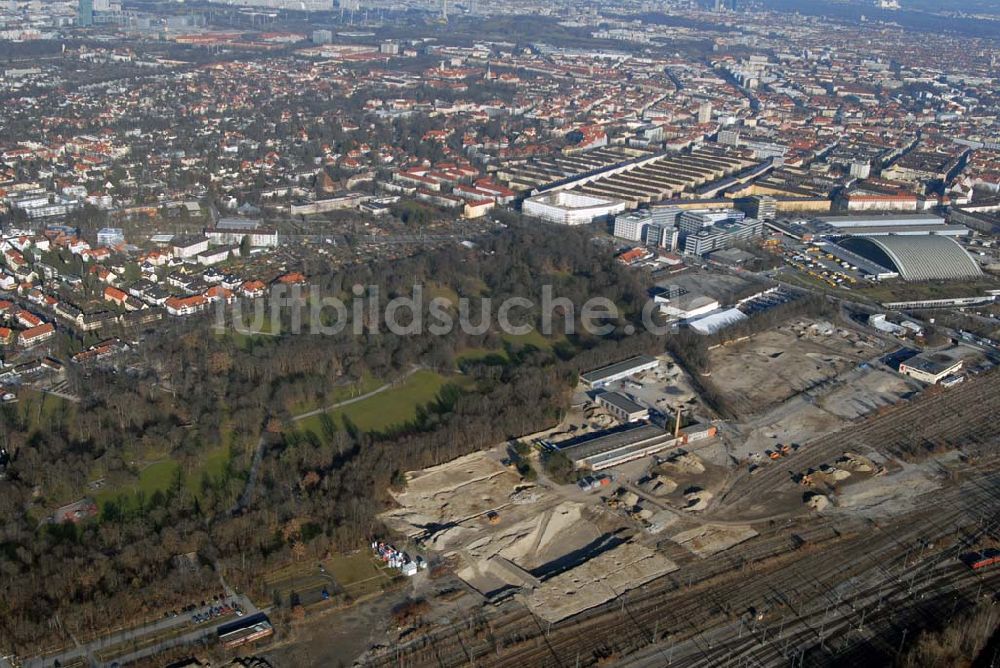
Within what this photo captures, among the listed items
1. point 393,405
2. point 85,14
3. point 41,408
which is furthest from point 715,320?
point 85,14

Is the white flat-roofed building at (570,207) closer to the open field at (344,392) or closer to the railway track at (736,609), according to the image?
the open field at (344,392)

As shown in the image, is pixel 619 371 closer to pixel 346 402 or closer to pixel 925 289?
pixel 346 402

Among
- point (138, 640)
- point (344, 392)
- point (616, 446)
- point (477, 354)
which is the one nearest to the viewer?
point (138, 640)

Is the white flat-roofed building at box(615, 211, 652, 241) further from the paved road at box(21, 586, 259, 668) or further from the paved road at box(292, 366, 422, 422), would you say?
the paved road at box(21, 586, 259, 668)

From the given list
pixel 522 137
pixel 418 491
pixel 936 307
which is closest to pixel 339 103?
pixel 522 137

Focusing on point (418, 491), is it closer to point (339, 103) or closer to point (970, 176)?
point (970, 176)

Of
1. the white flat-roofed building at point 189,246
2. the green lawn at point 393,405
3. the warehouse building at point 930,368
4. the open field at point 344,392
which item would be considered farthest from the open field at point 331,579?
the white flat-roofed building at point 189,246
